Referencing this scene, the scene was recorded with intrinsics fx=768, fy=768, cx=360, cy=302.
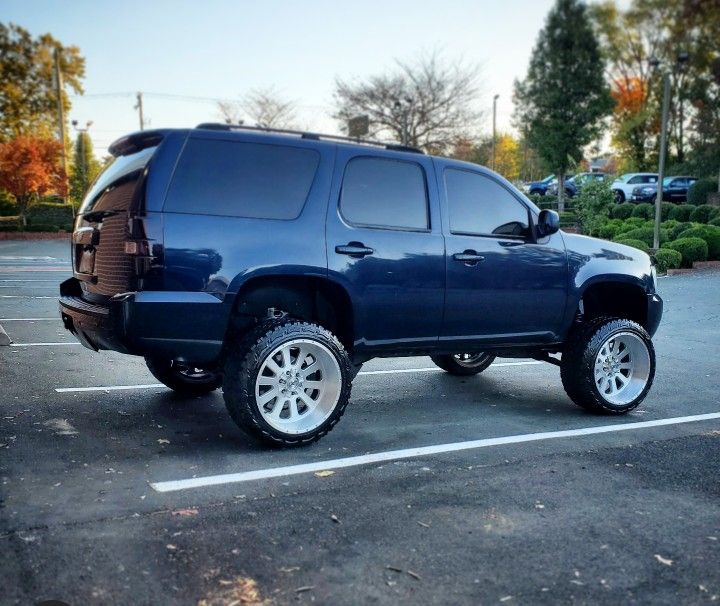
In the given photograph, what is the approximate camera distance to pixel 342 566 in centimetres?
321

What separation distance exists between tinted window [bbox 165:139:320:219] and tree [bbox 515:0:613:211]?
3954 centimetres

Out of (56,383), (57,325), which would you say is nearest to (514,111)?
(57,325)

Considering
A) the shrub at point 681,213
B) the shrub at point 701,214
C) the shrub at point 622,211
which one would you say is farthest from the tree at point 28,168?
the shrub at point 701,214

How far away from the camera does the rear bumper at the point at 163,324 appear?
15.0 ft

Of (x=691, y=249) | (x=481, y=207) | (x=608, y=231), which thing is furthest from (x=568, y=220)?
(x=481, y=207)

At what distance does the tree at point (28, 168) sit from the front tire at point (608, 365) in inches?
1509

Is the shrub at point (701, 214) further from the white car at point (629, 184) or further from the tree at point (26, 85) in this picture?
the tree at point (26, 85)

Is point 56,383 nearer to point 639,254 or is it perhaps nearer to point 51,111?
point 639,254

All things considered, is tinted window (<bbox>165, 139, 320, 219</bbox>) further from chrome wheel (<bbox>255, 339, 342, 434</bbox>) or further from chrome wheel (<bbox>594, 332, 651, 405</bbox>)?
chrome wheel (<bbox>594, 332, 651, 405</bbox>)

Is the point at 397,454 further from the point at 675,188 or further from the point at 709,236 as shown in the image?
the point at 675,188

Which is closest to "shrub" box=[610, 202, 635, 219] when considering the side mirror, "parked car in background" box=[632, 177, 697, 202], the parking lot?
"parked car in background" box=[632, 177, 697, 202]

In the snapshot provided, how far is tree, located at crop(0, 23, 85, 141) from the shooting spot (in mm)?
55406

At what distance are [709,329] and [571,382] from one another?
20.8 ft

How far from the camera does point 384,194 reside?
5406mm
